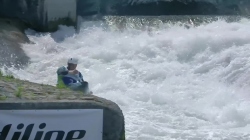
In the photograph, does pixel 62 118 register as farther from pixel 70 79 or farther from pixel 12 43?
pixel 12 43

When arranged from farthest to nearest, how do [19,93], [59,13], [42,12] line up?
[59,13]
[42,12]
[19,93]

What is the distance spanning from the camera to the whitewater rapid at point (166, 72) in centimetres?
1234

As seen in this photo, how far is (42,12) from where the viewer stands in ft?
60.5

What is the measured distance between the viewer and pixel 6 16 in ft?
61.2

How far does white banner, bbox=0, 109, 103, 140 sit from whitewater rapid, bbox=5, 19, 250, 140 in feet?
16.1

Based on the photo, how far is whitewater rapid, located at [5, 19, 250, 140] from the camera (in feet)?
40.5

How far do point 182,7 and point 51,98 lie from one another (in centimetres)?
1468

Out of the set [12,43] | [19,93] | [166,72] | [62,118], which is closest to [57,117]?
[62,118]

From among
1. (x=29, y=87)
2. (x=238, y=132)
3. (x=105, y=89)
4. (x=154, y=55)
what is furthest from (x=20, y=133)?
(x=154, y=55)

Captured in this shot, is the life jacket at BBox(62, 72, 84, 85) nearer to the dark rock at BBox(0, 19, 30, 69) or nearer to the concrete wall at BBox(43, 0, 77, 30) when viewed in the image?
the dark rock at BBox(0, 19, 30, 69)

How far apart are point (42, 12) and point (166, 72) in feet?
15.7

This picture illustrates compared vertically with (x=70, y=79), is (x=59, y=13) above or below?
above

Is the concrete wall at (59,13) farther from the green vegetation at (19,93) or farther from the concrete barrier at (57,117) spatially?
the concrete barrier at (57,117)

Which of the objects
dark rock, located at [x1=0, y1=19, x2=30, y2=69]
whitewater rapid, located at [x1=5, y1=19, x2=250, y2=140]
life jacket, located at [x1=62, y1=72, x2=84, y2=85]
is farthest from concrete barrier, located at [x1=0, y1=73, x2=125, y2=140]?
dark rock, located at [x1=0, y1=19, x2=30, y2=69]
